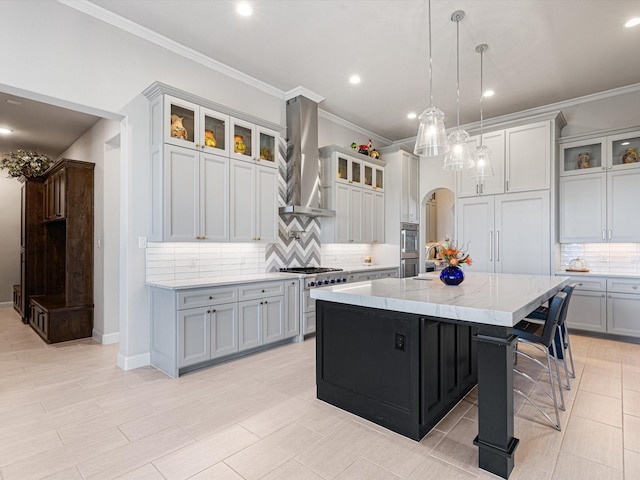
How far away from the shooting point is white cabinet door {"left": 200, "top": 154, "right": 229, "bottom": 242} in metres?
3.54

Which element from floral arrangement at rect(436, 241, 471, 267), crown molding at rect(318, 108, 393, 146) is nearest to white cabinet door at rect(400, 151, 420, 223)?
crown molding at rect(318, 108, 393, 146)

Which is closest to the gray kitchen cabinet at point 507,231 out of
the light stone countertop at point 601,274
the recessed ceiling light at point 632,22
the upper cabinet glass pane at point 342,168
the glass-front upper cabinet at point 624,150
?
the light stone countertop at point 601,274

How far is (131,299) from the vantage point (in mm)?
3412

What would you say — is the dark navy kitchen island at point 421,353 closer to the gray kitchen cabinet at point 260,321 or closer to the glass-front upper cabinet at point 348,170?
the gray kitchen cabinet at point 260,321

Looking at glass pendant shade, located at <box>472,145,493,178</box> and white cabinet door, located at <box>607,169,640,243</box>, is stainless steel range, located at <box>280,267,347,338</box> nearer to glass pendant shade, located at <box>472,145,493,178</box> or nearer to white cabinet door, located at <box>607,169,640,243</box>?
glass pendant shade, located at <box>472,145,493,178</box>

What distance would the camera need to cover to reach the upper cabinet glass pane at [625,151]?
14.4ft

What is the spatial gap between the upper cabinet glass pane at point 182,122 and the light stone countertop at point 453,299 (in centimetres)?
213

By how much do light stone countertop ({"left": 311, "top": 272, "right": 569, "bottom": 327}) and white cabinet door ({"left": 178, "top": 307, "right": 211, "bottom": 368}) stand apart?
137 centimetres

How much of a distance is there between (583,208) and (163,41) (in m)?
5.54

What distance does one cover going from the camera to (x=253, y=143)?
4055mm

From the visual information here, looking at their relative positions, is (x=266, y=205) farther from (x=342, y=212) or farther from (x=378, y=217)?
(x=378, y=217)

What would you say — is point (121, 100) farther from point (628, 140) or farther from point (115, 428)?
point (628, 140)

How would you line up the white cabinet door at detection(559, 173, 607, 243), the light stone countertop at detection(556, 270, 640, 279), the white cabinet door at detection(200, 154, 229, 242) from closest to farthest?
1. the white cabinet door at detection(200, 154, 229, 242)
2. the light stone countertop at detection(556, 270, 640, 279)
3. the white cabinet door at detection(559, 173, 607, 243)

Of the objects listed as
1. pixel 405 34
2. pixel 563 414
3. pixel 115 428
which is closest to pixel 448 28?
pixel 405 34
